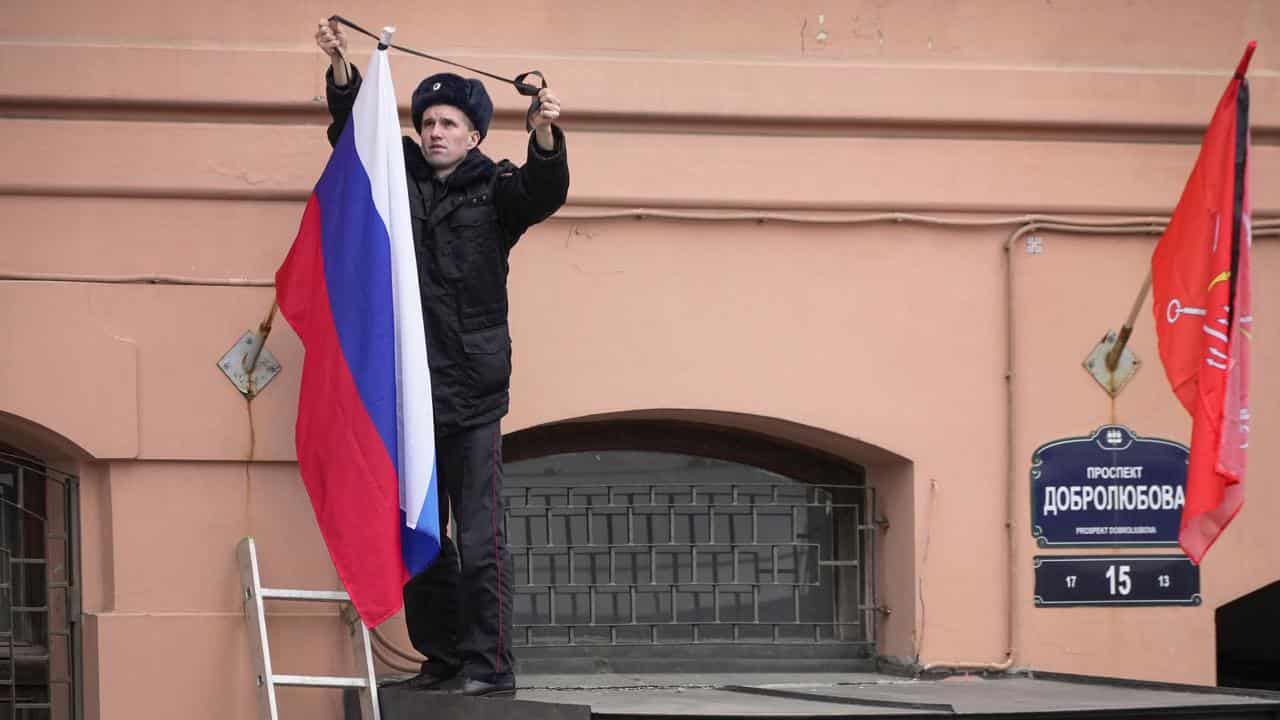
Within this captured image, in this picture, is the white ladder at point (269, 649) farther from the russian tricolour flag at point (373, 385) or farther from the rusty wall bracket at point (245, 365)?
the rusty wall bracket at point (245, 365)

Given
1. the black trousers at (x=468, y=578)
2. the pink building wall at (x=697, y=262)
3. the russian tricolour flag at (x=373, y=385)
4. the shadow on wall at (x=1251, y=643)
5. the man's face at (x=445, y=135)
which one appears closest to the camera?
the russian tricolour flag at (x=373, y=385)

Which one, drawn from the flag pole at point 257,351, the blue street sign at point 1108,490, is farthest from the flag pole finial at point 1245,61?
the flag pole at point 257,351

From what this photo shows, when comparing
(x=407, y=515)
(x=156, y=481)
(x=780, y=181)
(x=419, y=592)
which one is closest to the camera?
(x=407, y=515)

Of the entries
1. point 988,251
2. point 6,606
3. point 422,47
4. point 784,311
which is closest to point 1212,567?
point 988,251

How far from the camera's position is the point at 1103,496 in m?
5.60

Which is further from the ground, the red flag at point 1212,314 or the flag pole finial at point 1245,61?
the flag pole finial at point 1245,61

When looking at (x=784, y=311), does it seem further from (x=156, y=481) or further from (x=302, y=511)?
(x=156, y=481)

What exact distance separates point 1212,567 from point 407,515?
107 inches

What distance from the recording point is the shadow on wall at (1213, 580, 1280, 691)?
23.5 ft

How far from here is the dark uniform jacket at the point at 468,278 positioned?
4.71m

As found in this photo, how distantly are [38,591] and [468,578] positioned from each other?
1.74m

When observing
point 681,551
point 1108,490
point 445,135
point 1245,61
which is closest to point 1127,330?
point 1108,490

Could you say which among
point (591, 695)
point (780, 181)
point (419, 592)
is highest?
point (780, 181)

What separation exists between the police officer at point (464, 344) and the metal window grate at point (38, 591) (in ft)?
3.99
